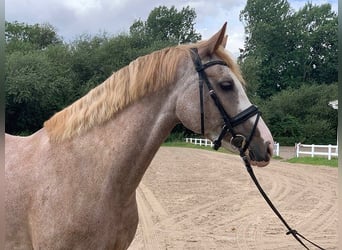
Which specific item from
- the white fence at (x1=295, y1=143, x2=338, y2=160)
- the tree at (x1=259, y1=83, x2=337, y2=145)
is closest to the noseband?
the white fence at (x1=295, y1=143, x2=338, y2=160)

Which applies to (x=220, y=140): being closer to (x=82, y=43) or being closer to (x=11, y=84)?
(x=11, y=84)

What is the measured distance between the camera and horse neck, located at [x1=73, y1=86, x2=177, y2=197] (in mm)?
2480

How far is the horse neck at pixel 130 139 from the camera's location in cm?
248

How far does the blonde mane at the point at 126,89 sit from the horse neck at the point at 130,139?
0.05m

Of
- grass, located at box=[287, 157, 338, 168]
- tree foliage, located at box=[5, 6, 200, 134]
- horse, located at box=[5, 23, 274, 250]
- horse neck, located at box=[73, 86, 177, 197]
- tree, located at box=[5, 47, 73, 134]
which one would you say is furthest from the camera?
tree foliage, located at box=[5, 6, 200, 134]

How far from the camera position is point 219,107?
2.49 m

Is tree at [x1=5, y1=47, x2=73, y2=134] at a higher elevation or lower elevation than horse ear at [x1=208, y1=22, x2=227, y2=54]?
higher

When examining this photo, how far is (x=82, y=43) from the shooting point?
157 feet

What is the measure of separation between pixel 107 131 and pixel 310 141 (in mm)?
33564

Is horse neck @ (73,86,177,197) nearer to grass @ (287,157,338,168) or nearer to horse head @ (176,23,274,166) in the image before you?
horse head @ (176,23,274,166)

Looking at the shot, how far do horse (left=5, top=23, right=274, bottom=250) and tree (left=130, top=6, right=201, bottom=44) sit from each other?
5789 centimetres

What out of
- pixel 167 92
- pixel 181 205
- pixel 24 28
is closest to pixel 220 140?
pixel 167 92

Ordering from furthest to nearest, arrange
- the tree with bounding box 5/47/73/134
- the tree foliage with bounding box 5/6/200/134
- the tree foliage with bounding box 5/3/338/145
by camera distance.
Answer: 1. the tree foliage with bounding box 5/3/338/145
2. the tree foliage with bounding box 5/6/200/134
3. the tree with bounding box 5/47/73/134

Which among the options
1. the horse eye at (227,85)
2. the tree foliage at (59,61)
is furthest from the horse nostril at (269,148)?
the tree foliage at (59,61)
